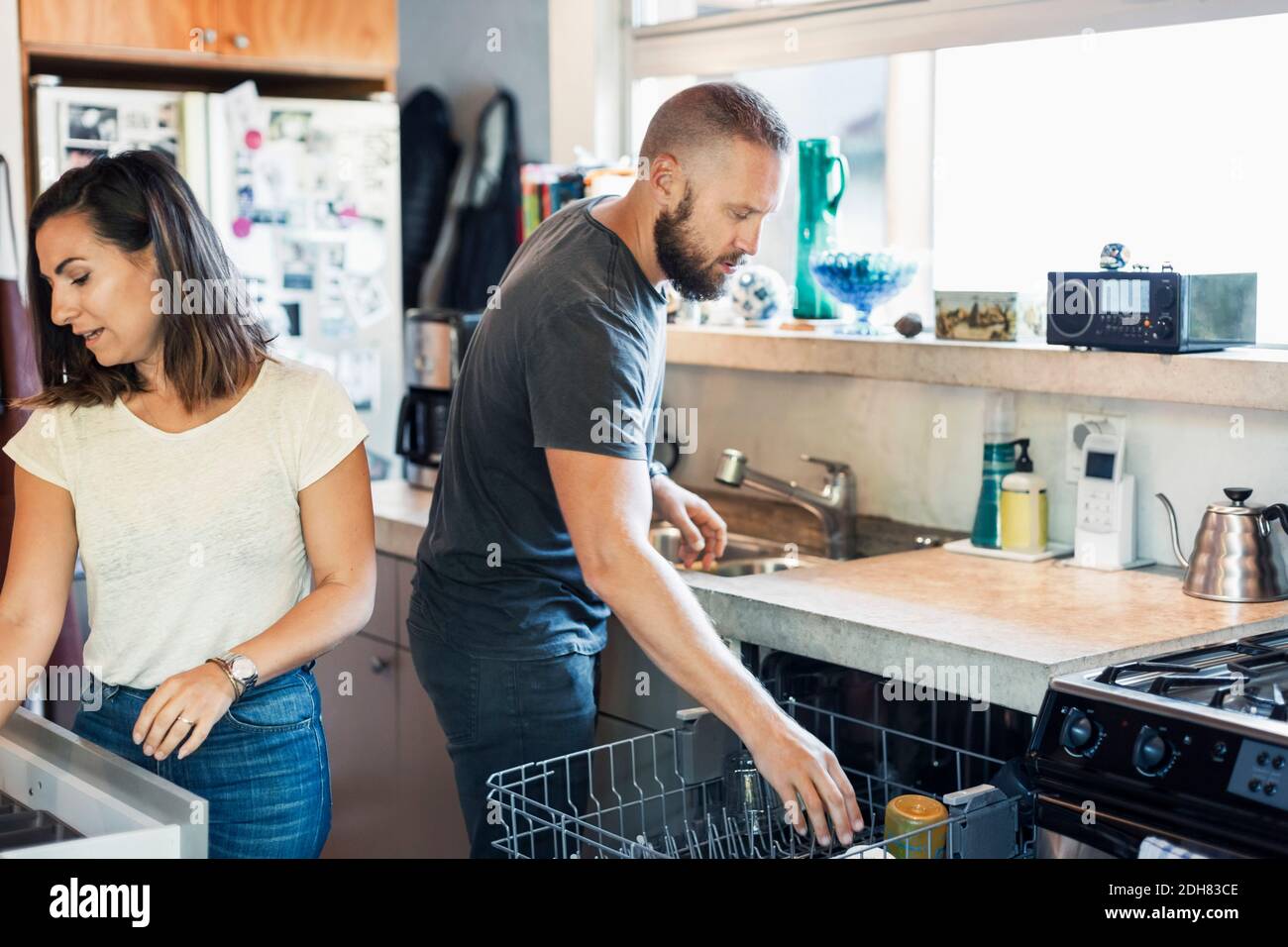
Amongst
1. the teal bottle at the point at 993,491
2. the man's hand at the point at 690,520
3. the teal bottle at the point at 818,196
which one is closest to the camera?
the man's hand at the point at 690,520

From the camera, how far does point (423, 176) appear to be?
3807 millimetres

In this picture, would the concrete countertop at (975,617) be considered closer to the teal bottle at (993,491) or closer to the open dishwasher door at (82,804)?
the teal bottle at (993,491)

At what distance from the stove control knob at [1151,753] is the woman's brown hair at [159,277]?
1095 millimetres

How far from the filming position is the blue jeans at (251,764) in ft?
5.76

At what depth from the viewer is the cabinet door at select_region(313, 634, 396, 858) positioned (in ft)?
10.2

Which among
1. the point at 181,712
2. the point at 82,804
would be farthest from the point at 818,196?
the point at 82,804

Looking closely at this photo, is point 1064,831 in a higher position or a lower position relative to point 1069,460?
lower

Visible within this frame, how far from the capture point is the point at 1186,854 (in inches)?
59.8

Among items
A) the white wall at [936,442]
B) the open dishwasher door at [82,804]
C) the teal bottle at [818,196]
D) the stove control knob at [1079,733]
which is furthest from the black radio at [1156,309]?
the open dishwasher door at [82,804]

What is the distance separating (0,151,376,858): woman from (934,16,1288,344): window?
138 cm

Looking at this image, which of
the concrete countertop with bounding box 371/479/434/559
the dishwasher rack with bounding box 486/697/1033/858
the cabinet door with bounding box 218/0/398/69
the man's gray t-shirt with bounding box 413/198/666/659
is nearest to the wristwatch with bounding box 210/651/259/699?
the dishwasher rack with bounding box 486/697/1033/858

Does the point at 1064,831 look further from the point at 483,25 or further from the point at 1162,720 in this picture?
the point at 483,25
